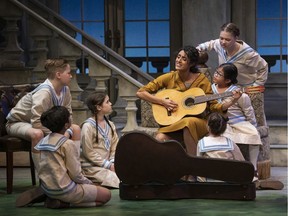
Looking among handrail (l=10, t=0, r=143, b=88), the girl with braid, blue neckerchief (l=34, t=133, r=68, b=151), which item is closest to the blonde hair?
the girl with braid

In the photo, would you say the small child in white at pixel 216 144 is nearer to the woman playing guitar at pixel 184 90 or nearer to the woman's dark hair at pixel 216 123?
the woman's dark hair at pixel 216 123

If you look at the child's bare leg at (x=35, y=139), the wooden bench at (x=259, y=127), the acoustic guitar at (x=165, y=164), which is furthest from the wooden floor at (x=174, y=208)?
the wooden bench at (x=259, y=127)

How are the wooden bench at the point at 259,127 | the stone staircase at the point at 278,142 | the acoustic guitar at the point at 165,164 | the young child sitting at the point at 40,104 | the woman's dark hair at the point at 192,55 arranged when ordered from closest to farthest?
the acoustic guitar at the point at 165,164 → the young child sitting at the point at 40,104 → the woman's dark hair at the point at 192,55 → the wooden bench at the point at 259,127 → the stone staircase at the point at 278,142

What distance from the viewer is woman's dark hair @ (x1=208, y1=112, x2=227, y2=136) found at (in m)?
7.06

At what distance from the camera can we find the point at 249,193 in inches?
270

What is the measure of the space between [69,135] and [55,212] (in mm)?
939

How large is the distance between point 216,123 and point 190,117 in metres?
0.28

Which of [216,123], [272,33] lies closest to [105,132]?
[216,123]

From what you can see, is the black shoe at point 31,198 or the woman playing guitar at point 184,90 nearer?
the black shoe at point 31,198

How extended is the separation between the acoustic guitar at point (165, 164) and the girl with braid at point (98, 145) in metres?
0.63

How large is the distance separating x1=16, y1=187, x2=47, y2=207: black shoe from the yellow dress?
3.82 ft

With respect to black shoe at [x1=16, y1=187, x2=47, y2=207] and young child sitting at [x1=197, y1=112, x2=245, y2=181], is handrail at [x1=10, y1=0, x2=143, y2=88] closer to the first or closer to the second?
young child sitting at [x1=197, y1=112, x2=245, y2=181]

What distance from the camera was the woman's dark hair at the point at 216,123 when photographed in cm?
706

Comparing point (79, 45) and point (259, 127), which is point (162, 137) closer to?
point (259, 127)
